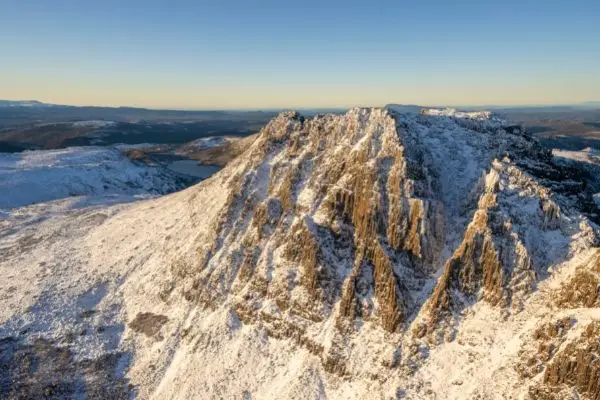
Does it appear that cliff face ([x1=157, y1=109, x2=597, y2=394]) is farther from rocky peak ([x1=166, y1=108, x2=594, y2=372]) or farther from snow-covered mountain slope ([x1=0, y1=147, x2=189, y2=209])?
Result: snow-covered mountain slope ([x1=0, y1=147, x2=189, y2=209])

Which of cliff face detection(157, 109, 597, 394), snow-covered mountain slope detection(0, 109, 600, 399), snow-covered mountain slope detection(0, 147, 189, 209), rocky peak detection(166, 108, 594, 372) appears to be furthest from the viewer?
snow-covered mountain slope detection(0, 147, 189, 209)

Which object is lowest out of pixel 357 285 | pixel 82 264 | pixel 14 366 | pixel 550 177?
pixel 14 366

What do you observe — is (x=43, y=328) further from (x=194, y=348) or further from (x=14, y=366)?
(x=194, y=348)

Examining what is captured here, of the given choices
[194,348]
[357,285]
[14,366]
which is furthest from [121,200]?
[357,285]

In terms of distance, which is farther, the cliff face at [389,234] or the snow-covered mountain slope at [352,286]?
the cliff face at [389,234]

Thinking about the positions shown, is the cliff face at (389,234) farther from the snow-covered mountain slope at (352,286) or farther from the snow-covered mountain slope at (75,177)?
the snow-covered mountain slope at (75,177)

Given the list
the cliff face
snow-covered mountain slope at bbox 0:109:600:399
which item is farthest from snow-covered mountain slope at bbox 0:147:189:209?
the cliff face

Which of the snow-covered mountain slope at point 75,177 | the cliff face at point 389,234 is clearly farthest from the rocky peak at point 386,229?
the snow-covered mountain slope at point 75,177
